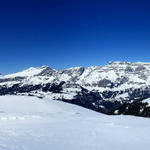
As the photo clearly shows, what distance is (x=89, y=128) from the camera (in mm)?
24188

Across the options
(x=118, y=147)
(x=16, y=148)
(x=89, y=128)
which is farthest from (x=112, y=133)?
(x=16, y=148)

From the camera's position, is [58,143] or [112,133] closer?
[58,143]

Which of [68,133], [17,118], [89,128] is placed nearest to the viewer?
[68,133]

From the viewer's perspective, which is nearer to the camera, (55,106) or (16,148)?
(16,148)

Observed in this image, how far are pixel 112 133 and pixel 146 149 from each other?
5501 mm

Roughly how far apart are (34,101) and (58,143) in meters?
33.2

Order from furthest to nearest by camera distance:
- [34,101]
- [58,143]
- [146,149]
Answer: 1. [34,101]
2. [58,143]
3. [146,149]

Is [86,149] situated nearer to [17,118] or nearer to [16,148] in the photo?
[16,148]

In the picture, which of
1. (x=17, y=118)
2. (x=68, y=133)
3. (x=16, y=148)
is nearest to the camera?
(x=16, y=148)

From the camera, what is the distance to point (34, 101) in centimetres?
5028

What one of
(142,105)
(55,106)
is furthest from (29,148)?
(142,105)

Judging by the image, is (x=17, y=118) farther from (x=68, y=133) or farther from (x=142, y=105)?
(x=142, y=105)

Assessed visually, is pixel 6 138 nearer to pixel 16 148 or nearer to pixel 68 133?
pixel 16 148

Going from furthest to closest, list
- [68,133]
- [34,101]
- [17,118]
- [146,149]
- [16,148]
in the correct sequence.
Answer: [34,101] → [17,118] → [68,133] → [146,149] → [16,148]
